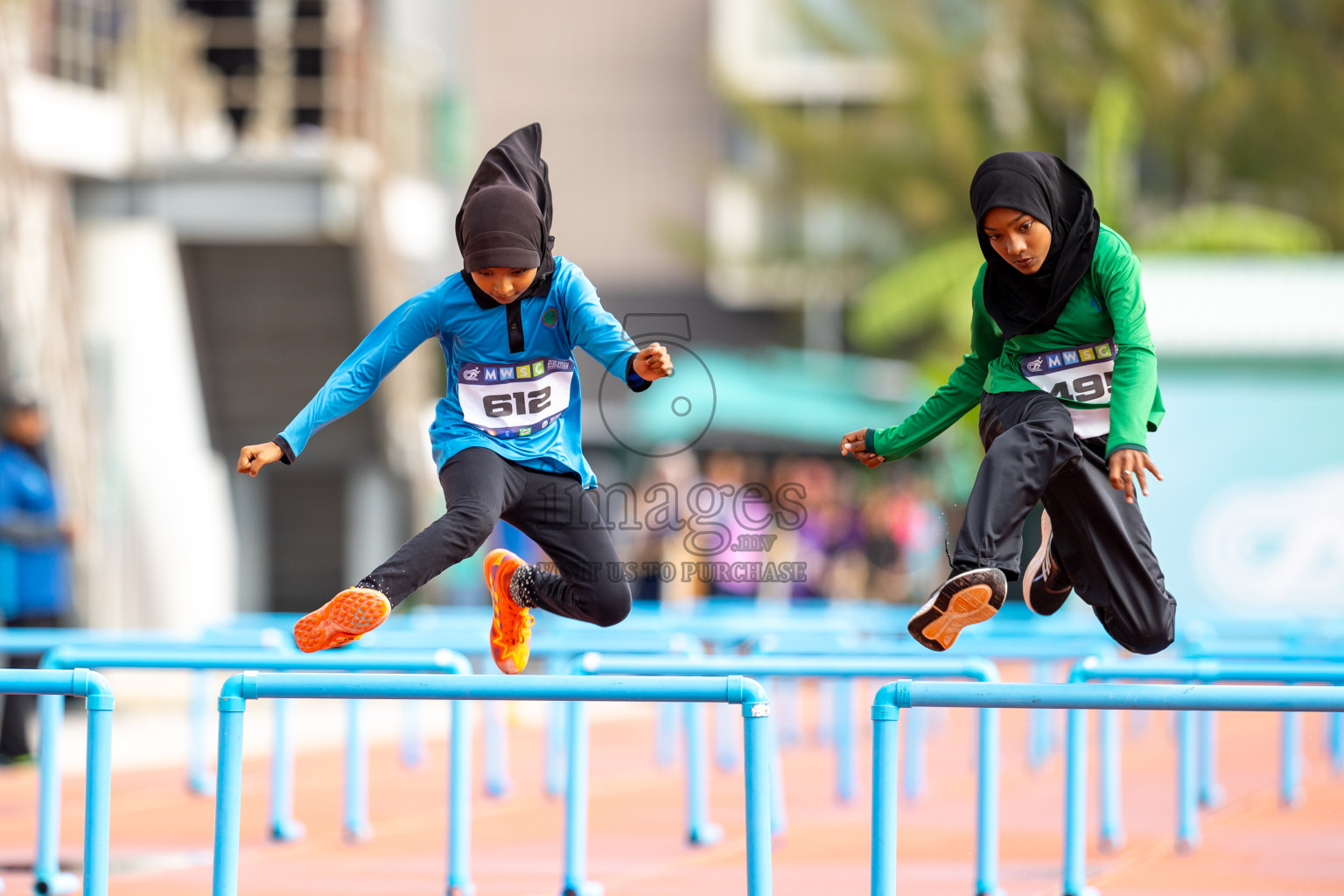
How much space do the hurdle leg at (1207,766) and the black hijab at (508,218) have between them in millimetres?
4130

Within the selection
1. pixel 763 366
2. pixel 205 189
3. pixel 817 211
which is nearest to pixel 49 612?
pixel 205 189

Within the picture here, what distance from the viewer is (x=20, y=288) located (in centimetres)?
1294

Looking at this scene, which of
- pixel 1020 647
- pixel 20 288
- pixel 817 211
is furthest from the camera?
pixel 817 211

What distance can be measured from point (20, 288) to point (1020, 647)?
787 cm

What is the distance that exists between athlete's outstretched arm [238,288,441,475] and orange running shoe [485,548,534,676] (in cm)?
83

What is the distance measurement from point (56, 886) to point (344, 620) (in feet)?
6.82

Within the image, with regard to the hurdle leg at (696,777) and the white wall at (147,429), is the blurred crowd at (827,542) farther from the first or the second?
the hurdle leg at (696,777)

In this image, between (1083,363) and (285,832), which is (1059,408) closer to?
(1083,363)

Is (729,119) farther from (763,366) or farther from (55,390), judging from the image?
(55,390)

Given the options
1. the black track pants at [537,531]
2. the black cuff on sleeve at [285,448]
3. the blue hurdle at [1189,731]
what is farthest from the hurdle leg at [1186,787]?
the black cuff on sleeve at [285,448]

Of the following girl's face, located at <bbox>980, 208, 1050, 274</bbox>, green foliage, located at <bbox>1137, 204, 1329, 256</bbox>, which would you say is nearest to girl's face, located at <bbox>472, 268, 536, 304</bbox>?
girl's face, located at <bbox>980, 208, 1050, 274</bbox>

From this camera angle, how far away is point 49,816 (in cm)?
661

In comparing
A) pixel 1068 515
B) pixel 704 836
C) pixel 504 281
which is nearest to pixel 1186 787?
pixel 704 836

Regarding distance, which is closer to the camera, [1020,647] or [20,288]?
[1020,647]
